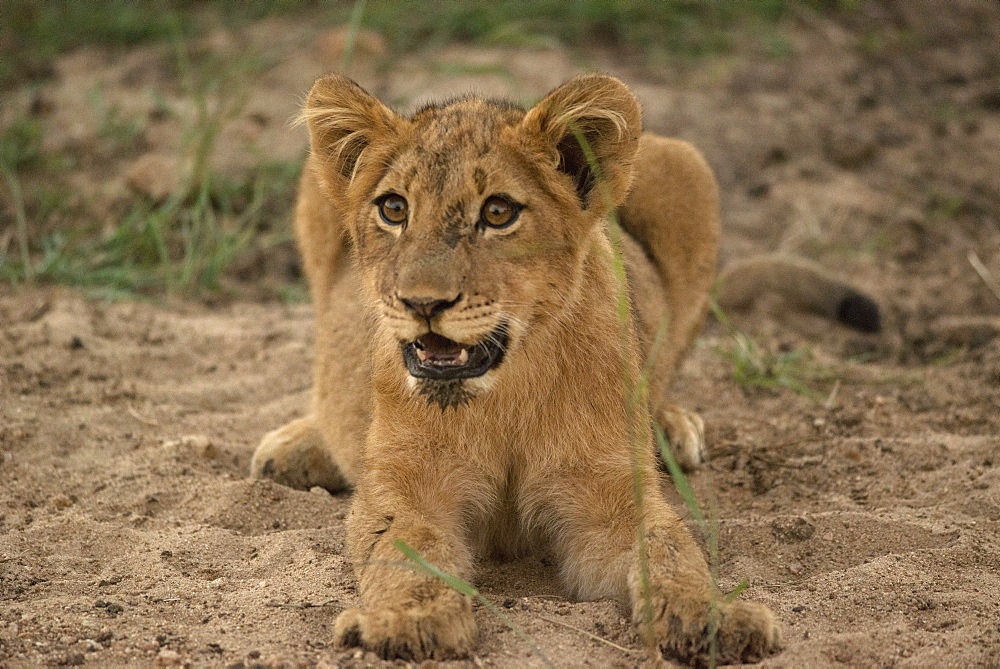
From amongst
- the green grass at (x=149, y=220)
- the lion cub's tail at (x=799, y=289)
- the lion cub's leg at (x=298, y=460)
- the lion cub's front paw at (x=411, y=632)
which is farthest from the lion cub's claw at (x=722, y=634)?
the green grass at (x=149, y=220)

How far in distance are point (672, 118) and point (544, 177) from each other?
230 inches

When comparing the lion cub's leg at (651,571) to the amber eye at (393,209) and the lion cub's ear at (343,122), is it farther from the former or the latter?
Result: the lion cub's ear at (343,122)

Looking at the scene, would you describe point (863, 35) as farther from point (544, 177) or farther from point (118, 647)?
point (118, 647)

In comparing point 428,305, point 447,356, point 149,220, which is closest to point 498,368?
point 447,356

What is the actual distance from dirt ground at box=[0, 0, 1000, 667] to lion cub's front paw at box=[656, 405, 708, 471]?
4.4 inches

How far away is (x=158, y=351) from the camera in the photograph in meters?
6.28

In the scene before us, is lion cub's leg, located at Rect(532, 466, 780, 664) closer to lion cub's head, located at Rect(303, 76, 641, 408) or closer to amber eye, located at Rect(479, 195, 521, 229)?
lion cub's head, located at Rect(303, 76, 641, 408)

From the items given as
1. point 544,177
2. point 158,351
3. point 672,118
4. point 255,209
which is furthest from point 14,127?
point 544,177

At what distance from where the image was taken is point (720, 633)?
3381 mm

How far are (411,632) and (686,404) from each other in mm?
2882

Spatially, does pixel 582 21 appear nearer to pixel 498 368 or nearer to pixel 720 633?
pixel 498 368

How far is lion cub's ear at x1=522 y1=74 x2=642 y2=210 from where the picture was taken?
3873 millimetres

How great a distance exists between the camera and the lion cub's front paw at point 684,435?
513 centimetres

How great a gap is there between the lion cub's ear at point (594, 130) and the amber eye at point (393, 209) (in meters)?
0.47
